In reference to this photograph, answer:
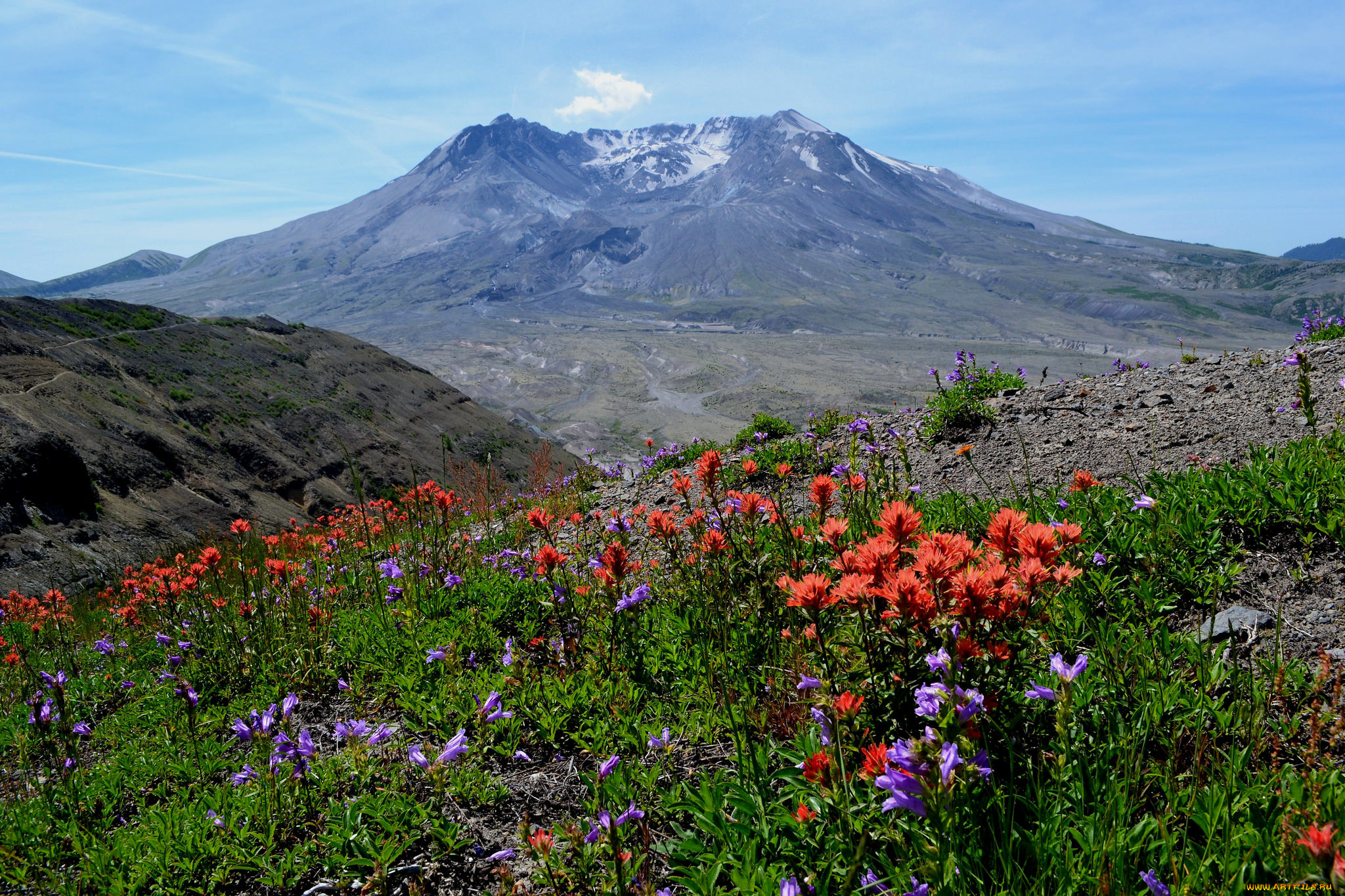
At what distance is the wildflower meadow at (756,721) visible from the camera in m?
1.51

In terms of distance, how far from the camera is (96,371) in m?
16.3

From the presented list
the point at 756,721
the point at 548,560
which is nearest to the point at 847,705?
the point at 756,721

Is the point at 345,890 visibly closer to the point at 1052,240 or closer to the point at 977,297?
the point at 977,297

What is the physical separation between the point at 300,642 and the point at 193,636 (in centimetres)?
105

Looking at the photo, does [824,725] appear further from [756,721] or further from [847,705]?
[756,721]

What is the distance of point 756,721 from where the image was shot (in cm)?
246

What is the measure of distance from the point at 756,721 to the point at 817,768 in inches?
35.3

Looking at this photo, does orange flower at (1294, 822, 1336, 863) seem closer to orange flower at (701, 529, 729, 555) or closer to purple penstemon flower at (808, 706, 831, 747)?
purple penstemon flower at (808, 706, 831, 747)

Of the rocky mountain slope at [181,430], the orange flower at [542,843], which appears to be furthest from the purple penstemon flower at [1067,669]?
the rocky mountain slope at [181,430]

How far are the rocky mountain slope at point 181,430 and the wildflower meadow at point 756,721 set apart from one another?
1.59m

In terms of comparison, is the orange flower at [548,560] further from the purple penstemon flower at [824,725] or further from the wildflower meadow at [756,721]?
the purple penstemon flower at [824,725]

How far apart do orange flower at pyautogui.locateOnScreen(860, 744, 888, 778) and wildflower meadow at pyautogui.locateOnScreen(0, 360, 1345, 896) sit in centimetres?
1

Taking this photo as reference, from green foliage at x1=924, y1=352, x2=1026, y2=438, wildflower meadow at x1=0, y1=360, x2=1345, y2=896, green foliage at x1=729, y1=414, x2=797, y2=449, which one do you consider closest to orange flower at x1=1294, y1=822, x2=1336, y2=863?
wildflower meadow at x1=0, y1=360, x2=1345, y2=896

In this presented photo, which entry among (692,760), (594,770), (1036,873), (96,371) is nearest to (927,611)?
(1036,873)
